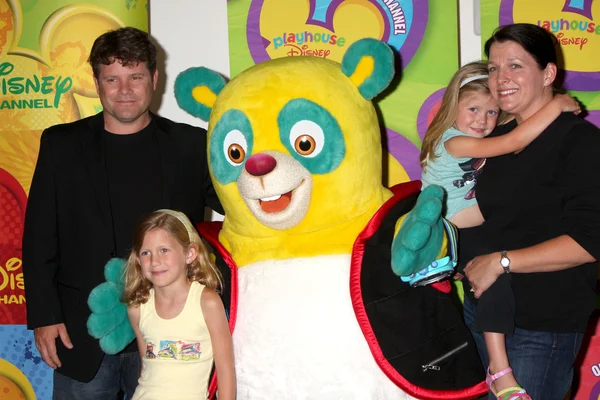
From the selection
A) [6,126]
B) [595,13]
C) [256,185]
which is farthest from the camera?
[6,126]

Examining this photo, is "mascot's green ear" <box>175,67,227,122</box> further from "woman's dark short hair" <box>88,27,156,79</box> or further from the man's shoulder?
the man's shoulder

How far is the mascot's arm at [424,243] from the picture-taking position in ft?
6.28

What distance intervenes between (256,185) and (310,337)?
48cm

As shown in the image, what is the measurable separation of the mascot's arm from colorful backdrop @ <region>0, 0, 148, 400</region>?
1632 mm

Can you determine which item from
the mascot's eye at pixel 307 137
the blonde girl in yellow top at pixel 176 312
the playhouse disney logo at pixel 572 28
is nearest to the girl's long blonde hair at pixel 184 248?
the blonde girl in yellow top at pixel 176 312

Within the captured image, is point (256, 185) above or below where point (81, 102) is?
below

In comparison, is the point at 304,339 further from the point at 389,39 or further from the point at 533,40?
the point at 389,39

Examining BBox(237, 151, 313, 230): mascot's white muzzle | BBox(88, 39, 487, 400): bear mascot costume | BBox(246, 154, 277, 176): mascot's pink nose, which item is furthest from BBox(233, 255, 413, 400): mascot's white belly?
BBox(246, 154, 277, 176): mascot's pink nose

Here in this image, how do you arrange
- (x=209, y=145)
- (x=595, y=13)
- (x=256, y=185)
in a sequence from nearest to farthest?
(x=256, y=185), (x=209, y=145), (x=595, y=13)

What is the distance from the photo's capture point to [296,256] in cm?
209

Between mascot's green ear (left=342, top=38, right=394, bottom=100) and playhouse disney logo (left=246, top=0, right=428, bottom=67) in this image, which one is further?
playhouse disney logo (left=246, top=0, right=428, bottom=67)

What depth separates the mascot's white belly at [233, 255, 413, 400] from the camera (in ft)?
6.57

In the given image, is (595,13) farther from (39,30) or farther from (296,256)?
(39,30)

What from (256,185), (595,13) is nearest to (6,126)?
(256,185)
